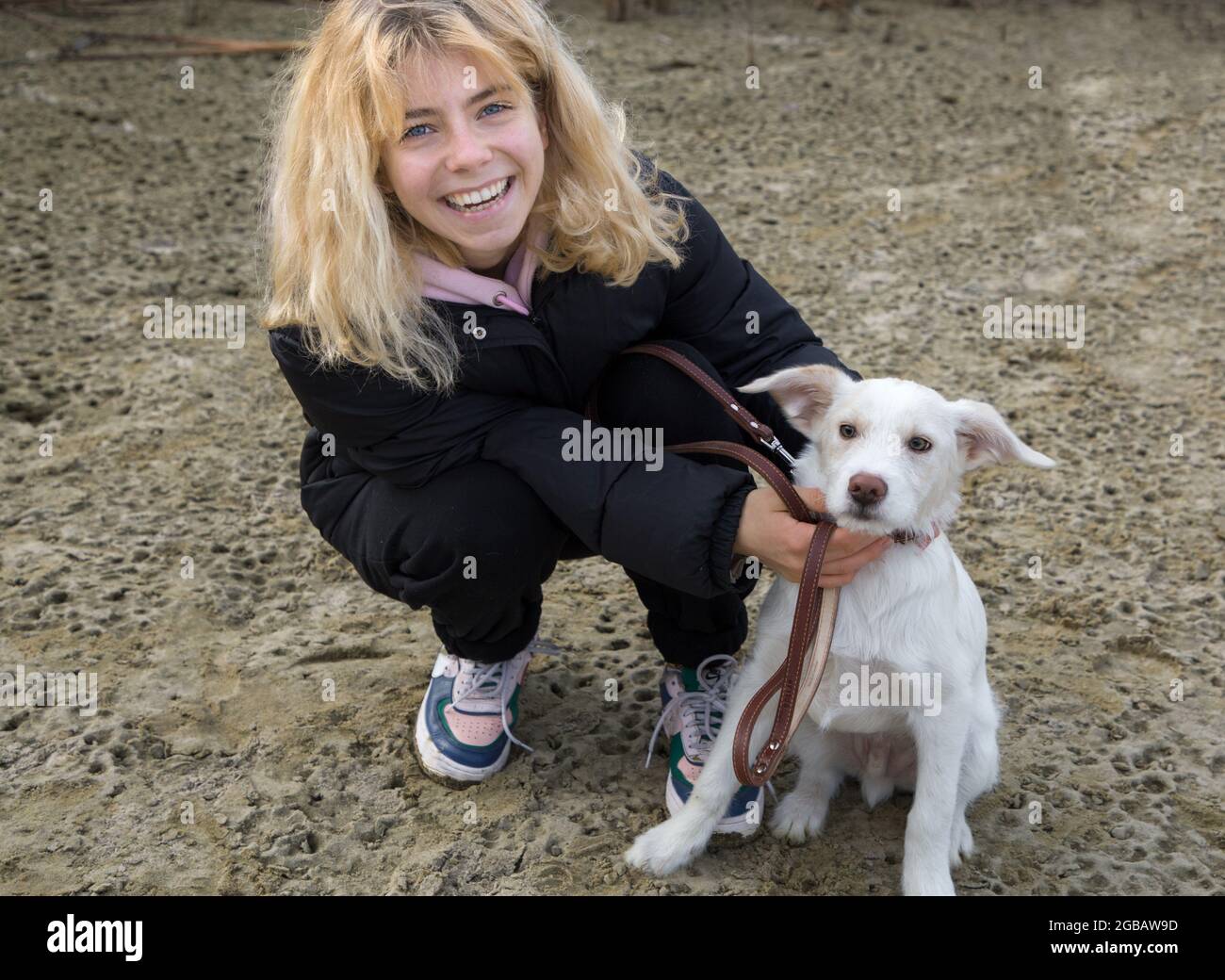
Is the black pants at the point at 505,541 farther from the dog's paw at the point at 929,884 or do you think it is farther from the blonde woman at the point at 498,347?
the dog's paw at the point at 929,884

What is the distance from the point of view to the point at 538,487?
7.80 feet

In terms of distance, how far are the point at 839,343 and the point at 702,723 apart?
208cm

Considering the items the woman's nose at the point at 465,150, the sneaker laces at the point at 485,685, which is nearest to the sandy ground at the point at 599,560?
the sneaker laces at the point at 485,685

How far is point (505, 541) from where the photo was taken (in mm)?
2426

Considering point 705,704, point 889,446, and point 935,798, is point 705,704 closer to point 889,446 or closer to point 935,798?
point 935,798

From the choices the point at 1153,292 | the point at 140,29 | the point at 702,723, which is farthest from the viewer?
the point at 140,29

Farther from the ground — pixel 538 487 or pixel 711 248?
pixel 711 248

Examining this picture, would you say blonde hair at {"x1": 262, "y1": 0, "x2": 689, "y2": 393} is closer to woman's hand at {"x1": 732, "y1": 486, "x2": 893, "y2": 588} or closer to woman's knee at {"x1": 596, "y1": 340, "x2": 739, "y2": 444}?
woman's knee at {"x1": 596, "y1": 340, "x2": 739, "y2": 444}

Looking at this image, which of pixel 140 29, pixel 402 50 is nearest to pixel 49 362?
pixel 402 50

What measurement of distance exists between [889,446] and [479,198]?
91 centimetres

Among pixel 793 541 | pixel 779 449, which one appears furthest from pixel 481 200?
pixel 793 541

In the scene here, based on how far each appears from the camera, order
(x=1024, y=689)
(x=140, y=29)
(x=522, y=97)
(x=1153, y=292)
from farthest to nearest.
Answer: (x=140, y=29), (x=1153, y=292), (x=1024, y=689), (x=522, y=97)

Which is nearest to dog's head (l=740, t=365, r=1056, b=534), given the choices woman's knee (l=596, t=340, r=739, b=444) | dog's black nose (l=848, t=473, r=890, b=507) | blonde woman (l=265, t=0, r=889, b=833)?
dog's black nose (l=848, t=473, r=890, b=507)
